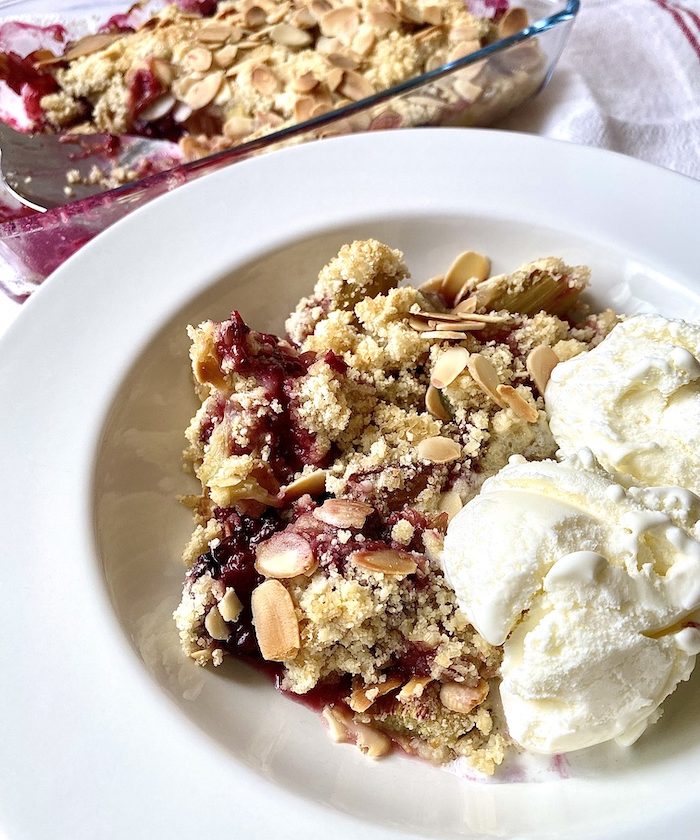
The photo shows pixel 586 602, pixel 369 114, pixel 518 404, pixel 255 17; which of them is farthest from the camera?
pixel 255 17

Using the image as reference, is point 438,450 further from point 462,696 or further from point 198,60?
point 198,60

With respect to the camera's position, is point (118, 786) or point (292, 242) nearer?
point (118, 786)

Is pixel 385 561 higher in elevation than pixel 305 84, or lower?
lower

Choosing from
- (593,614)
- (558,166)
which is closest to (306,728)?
(593,614)

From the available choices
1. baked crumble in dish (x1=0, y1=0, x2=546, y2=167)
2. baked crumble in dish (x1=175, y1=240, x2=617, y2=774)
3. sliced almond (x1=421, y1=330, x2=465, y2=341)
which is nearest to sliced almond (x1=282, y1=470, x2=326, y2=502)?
baked crumble in dish (x1=175, y1=240, x2=617, y2=774)

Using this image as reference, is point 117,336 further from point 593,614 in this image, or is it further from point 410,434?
point 593,614

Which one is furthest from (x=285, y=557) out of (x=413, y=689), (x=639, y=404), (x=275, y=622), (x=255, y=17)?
(x=255, y=17)
